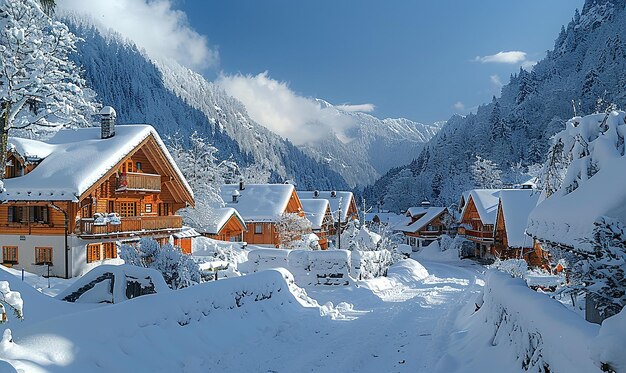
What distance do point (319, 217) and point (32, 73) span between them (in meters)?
47.8

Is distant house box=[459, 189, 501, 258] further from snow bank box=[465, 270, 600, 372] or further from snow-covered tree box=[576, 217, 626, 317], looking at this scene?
snow-covered tree box=[576, 217, 626, 317]

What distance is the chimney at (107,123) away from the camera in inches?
1209

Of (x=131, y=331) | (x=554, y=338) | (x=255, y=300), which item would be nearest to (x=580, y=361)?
(x=554, y=338)

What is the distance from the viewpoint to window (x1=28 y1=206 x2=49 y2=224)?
2755cm

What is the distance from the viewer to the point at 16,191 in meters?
26.2

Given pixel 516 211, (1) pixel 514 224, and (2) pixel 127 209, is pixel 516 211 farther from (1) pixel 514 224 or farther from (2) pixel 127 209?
(2) pixel 127 209

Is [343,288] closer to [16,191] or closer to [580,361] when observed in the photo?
[16,191]

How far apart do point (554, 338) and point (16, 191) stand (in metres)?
27.5

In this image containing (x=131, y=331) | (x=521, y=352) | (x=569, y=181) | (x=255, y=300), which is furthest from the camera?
(x=255, y=300)

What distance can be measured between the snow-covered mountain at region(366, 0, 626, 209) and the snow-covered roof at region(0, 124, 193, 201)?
87285 mm

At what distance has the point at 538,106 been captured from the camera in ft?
465

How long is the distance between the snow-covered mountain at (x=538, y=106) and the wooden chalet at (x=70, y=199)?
87.2m

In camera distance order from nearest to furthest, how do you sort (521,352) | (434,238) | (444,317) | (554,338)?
(554,338), (521,352), (444,317), (434,238)

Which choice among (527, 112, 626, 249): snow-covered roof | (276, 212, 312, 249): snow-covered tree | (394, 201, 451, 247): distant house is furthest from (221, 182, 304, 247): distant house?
(527, 112, 626, 249): snow-covered roof
